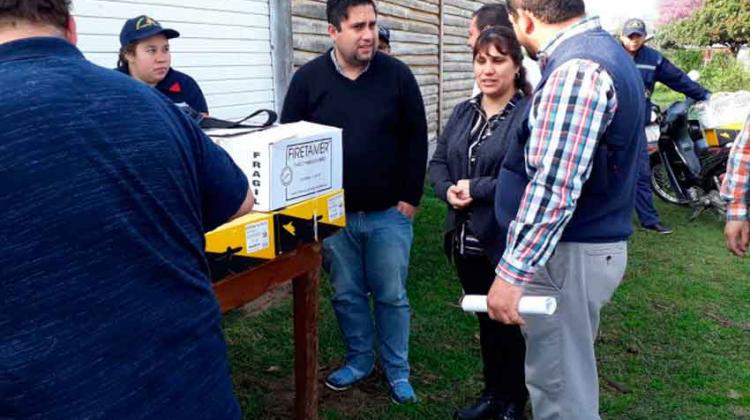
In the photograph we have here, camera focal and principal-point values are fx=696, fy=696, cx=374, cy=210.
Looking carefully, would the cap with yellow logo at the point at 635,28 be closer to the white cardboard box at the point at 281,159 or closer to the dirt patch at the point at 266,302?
the dirt patch at the point at 266,302

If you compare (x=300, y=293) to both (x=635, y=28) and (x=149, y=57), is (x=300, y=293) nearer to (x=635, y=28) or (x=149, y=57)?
(x=149, y=57)

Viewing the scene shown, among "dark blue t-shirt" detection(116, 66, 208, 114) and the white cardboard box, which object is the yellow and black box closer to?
the white cardboard box

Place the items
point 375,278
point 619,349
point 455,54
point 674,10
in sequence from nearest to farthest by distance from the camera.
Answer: point 375,278
point 619,349
point 455,54
point 674,10

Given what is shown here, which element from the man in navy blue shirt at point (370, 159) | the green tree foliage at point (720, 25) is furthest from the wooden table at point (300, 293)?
the green tree foliage at point (720, 25)

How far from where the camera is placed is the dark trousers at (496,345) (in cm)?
317

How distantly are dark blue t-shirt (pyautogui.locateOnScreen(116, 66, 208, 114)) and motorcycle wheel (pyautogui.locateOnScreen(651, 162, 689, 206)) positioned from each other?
18.6ft

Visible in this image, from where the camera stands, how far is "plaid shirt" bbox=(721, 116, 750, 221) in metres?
2.78

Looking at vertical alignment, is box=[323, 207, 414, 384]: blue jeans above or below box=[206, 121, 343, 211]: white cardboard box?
below

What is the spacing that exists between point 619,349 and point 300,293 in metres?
2.25

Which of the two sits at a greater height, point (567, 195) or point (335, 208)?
point (567, 195)

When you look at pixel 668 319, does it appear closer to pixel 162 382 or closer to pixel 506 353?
pixel 506 353

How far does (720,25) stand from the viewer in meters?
28.2

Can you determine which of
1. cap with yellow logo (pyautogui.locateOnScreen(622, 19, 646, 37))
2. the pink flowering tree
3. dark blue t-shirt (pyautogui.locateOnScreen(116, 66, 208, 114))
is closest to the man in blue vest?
dark blue t-shirt (pyautogui.locateOnScreen(116, 66, 208, 114))

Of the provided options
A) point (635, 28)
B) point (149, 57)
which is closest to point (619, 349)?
point (149, 57)
